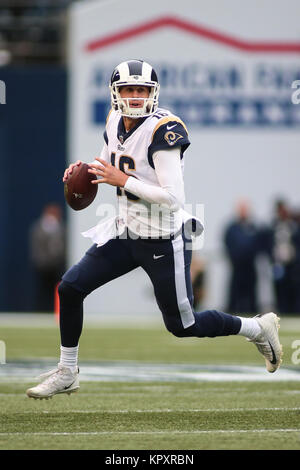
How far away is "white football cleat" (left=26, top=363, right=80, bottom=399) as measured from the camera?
500 cm

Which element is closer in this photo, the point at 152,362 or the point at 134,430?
the point at 134,430

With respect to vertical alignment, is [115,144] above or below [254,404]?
above

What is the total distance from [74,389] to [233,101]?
941 cm

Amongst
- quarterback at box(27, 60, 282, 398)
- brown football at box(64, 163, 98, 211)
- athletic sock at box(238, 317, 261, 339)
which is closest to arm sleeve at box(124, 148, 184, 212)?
quarterback at box(27, 60, 282, 398)

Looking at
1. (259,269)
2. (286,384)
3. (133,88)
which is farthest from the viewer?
(259,269)

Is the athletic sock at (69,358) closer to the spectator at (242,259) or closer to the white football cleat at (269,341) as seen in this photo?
the white football cleat at (269,341)

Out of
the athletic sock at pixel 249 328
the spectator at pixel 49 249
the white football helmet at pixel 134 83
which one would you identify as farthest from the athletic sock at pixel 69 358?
the spectator at pixel 49 249

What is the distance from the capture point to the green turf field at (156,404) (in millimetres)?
4180

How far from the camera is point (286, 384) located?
6098mm

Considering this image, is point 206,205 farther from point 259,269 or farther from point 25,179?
point 25,179

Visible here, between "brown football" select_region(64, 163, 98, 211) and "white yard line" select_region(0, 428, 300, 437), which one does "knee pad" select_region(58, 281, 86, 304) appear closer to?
"brown football" select_region(64, 163, 98, 211)

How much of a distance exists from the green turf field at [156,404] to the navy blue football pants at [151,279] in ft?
1.39

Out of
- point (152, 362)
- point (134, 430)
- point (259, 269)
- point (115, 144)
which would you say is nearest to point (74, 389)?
point (134, 430)
